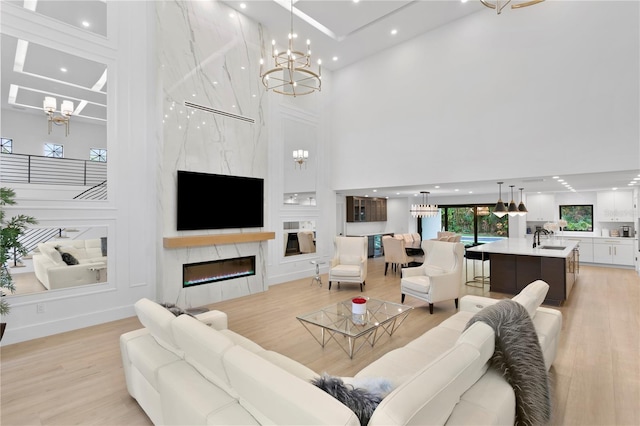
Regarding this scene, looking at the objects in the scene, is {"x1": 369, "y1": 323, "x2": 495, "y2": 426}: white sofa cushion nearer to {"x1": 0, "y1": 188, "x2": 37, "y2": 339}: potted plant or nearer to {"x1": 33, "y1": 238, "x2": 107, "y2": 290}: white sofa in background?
{"x1": 0, "y1": 188, "x2": 37, "y2": 339}: potted plant

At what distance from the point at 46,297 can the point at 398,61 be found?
7702mm

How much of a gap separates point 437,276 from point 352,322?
203 cm

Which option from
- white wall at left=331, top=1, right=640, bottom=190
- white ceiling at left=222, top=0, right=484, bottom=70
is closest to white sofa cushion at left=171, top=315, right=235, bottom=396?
white wall at left=331, top=1, right=640, bottom=190

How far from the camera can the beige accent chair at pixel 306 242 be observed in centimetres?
754

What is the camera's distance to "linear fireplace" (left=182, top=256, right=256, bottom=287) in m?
5.29

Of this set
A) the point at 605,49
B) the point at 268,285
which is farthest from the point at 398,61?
the point at 268,285

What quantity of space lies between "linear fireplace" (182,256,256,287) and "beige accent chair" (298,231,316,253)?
160cm

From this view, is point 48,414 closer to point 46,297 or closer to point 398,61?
point 46,297

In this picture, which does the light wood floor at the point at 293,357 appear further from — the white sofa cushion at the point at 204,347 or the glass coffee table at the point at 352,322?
the white sofa cushion at the point at 204,347

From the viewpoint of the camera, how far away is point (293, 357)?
3.34 metres

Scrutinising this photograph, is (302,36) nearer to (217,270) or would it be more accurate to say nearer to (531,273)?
(217,270)

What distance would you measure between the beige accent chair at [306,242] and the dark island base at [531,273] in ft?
13.3

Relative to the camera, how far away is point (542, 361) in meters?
1.90

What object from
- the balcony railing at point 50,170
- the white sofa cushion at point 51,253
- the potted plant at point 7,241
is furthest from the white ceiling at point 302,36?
the white sofa cushion at point 51,253
